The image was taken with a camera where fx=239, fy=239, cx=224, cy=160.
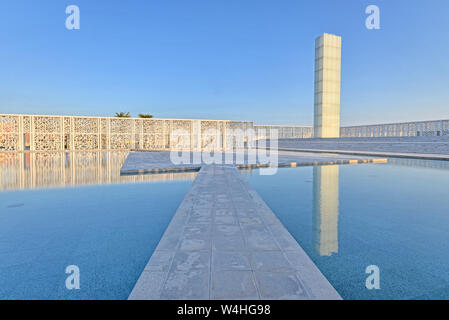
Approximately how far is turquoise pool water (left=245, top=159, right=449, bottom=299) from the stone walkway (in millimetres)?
364

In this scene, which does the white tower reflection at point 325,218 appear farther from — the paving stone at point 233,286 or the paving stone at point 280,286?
the paving stone at point 233,286

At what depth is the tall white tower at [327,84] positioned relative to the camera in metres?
20.8

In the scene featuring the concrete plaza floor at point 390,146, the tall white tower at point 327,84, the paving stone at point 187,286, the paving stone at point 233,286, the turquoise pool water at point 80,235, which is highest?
the tall white tower at point 327,84

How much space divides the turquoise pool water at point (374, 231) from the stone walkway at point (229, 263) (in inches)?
14.3

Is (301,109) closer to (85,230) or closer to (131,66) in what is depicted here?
(131,66)

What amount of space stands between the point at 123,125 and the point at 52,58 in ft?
31.6

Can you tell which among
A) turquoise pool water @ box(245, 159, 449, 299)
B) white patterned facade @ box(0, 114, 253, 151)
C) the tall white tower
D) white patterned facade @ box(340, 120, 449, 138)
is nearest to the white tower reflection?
turquoise pool water @ box(245, 159, 449, 299)

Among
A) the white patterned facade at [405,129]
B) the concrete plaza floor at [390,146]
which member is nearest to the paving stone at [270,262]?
the concrete plaza floor at [390,146]

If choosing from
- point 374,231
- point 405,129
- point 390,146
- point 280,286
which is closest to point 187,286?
point 280,286

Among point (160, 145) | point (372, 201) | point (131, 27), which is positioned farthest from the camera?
point (160, 145)

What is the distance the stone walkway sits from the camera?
1.62 m

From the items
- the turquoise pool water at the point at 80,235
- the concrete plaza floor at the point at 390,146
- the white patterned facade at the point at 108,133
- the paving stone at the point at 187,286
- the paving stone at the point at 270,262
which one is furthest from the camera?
the white patterned facade at the point at 108,133

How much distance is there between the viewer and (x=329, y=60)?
20906mm
